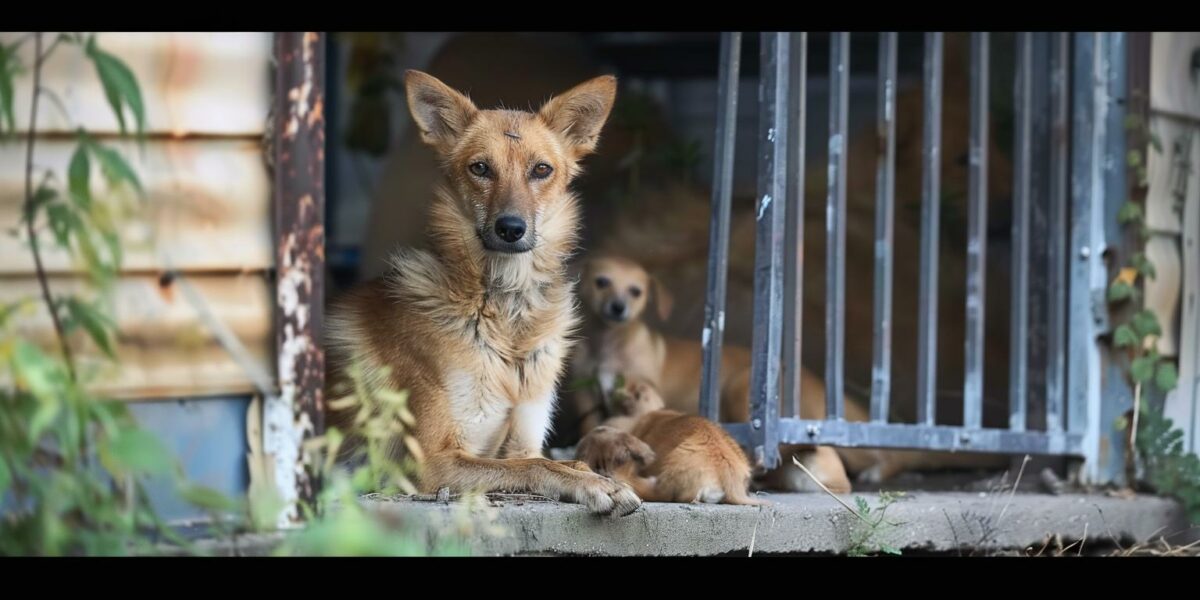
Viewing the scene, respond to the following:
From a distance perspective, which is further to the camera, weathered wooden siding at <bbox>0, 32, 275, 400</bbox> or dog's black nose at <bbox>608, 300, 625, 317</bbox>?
dog's black nose at <bbox>608, 300, 625, 317</bbox>

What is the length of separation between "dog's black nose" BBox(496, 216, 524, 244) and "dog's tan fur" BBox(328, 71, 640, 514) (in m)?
0.03

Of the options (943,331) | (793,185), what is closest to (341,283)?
(943,331)

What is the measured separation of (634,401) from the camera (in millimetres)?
5730

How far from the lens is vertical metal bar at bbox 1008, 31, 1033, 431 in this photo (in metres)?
5.49

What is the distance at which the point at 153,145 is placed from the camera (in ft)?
9.59

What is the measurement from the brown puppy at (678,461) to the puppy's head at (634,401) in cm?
90

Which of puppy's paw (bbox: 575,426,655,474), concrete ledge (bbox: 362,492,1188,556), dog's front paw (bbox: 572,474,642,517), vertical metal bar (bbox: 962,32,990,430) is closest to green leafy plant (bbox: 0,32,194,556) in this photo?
concrete ledge (bbox: 362,492,1188,556)

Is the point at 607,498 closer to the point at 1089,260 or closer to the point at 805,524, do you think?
the point at 805,524

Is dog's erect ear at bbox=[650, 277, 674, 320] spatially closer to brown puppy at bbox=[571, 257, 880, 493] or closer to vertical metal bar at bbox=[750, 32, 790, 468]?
brown puppy at bbox=[571, 257, 880, 493]

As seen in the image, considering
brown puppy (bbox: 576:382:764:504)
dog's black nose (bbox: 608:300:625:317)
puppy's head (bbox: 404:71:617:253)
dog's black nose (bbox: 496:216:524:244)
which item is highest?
puppy's head (bbox: 404:71:617:253)

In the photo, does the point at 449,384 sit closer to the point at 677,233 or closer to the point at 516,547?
the point at 516,547

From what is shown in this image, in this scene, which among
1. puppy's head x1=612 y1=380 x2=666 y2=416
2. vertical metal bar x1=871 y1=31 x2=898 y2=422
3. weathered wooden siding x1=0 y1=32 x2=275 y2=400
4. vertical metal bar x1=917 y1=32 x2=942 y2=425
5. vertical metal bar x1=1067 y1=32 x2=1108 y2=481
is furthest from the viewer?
puppy's head x1=612 y1=380 x2=666 y2=416

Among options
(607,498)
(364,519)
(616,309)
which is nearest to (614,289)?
(616,309)

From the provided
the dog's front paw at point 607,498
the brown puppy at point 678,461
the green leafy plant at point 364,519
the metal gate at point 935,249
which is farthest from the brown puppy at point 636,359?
the green leafy plant at point 364,519
